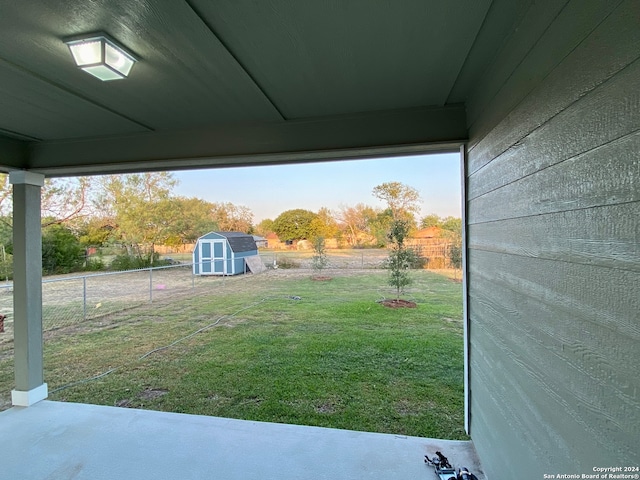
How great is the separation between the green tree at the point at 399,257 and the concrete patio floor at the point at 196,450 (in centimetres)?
341

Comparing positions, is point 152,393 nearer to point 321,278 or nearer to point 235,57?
point 235,57

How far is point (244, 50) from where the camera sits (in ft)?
4.29

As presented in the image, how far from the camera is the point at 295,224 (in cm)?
652

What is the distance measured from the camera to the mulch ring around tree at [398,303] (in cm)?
533

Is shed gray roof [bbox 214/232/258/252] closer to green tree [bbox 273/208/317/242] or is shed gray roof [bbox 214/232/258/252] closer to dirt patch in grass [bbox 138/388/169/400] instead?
green tree [bbox 273/208/317/242]

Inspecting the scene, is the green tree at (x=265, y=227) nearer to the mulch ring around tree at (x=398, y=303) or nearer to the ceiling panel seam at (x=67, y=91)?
the mulch ring around tree at (x=398, y=303)

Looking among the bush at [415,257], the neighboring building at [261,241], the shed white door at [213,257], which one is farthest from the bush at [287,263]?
the bush at [415,257]

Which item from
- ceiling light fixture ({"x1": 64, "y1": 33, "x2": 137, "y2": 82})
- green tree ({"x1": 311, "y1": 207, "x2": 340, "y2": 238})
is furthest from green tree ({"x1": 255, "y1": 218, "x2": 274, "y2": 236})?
ceiling light fixture ({"x1": 64, "y1": 33, "x2": 137, "y2": 82})

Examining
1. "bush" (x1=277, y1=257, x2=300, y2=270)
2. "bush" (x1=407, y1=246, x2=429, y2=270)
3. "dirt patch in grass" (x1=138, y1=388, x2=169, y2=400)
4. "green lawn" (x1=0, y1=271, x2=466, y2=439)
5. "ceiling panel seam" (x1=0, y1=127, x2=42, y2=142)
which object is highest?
"ceiling panel seam" (x1=0, y1=127, x2=42, y2=142)

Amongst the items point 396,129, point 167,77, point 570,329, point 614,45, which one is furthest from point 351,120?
point 570,329

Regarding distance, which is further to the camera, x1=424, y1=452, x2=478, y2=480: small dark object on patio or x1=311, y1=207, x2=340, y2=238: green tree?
x1=311, y1=207, x2=340, y2=238: green tree

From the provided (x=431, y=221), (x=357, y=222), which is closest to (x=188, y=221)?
(x=357, y=222)

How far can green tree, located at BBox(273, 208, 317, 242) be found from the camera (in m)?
6.50

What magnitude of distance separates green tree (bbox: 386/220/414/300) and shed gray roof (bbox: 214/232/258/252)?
2962mm
